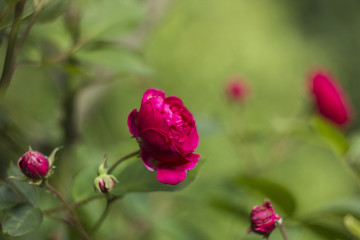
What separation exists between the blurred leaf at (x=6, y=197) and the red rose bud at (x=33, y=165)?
0.02 metres

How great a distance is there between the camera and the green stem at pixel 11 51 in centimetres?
32

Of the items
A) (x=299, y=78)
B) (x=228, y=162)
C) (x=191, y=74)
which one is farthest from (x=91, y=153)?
(x=299, y=78)

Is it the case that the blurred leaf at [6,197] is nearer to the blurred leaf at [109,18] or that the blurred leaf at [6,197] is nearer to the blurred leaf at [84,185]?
the blurred leaf at [84,185]

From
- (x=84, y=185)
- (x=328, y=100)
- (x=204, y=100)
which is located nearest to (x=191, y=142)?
(x=84, y=185)

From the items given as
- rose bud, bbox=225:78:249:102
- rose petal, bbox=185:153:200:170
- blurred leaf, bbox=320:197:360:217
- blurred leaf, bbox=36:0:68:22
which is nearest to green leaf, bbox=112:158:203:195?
rose petal, bbox=185:153:200:170

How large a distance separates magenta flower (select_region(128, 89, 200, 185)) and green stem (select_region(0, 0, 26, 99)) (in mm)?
86

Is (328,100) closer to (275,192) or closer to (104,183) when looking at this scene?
(275,192)

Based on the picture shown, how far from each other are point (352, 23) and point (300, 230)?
240 centimetres

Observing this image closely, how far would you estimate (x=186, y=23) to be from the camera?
6.36 ft

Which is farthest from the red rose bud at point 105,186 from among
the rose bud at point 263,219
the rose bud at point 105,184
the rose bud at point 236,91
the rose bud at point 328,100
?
the rose bud at point 236,91

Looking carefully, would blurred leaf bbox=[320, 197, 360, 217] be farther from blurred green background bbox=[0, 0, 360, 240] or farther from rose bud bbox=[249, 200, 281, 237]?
rose bud bbox=[249, 200, 281, 237]

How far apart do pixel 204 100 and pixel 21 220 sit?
4.81 feet

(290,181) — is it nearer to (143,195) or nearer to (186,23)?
(186,23)

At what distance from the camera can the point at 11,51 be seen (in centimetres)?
32
